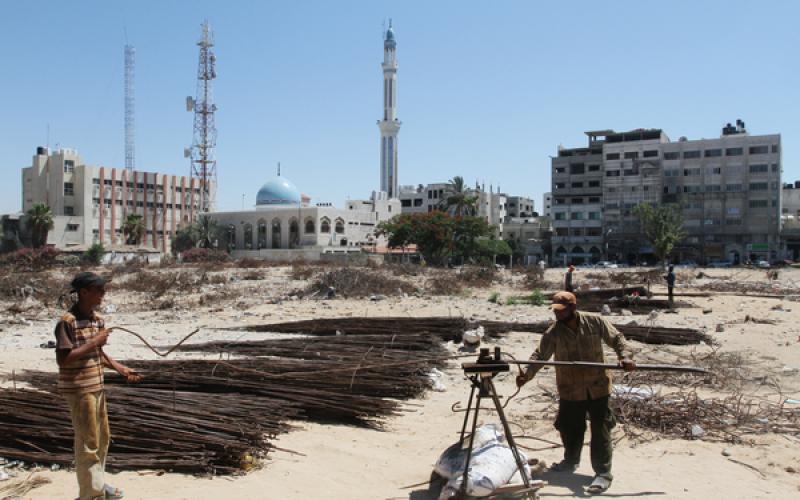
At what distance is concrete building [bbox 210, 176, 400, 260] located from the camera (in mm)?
62531

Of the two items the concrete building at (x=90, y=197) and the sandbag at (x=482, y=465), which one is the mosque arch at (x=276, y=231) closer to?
the concrete building at (x=90, y=197)

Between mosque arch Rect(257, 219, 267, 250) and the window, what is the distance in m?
35.3

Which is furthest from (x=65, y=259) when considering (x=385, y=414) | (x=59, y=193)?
(x=385, y=414)

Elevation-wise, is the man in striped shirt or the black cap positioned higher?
the black cap

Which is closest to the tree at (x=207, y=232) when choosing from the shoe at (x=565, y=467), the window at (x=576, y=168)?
the window at (x=576, y=168)

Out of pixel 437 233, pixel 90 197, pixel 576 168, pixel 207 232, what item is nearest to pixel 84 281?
pixel 437 233

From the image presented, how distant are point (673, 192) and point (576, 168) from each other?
431 inches

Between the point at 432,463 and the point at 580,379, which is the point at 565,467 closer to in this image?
the point at 580,379

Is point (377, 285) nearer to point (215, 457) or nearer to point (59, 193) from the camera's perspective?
point (215, 457)

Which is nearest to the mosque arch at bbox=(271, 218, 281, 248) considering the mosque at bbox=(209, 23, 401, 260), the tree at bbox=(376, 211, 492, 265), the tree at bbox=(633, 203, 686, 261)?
the mosque at bbox=(209, 23, 401, 260)

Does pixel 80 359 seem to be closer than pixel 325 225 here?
Yes

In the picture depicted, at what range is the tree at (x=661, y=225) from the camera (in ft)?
178

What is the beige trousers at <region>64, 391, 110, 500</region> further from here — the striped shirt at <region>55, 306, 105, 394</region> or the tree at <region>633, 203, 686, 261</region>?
the tree at <region>633, 203, 686, 261</region>

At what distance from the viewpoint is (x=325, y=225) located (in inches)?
2502
